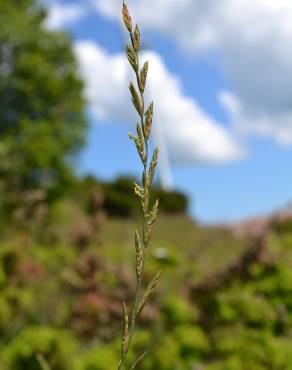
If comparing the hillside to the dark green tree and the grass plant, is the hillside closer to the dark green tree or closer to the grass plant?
the grass plant

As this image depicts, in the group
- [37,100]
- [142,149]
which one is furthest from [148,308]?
[37,100]

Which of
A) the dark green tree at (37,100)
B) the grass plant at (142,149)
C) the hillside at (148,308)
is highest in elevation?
A: the dark green tree at (37,100)

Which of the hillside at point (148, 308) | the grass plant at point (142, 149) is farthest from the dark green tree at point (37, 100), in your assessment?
the grass plant at point (142, 149)

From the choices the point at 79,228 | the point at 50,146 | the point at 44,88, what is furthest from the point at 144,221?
the point at 44,88

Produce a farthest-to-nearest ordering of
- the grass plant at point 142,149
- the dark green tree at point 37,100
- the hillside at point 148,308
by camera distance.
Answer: the dark green tree at point 37,100 → the hillside at point 148,308 → the grass plant at point 142,149

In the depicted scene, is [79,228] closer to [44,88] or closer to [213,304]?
[213,304]

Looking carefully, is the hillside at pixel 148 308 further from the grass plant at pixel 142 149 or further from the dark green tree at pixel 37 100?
the dark green tree at pixel 37 100

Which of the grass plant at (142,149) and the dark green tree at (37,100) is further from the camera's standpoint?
the dark green tree at (37,100)

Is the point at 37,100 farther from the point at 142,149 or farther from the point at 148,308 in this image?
the point at 142,149
